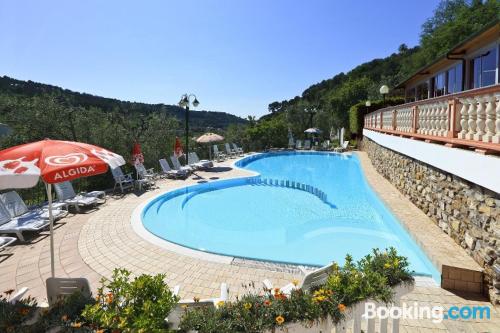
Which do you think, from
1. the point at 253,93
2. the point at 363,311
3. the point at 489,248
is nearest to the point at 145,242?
the point at 363,311

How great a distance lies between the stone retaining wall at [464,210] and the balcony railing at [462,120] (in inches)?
22.9

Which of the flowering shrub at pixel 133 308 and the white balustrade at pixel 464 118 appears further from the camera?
the white balustrade at pixel 464 118

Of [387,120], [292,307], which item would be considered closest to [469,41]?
[387,120]

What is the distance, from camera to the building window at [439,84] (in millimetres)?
14734

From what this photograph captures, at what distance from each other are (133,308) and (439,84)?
60.3 feet

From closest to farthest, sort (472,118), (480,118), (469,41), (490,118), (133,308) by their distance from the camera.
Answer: (133,308), (490,118), (480,118), (472,118), (469,41)

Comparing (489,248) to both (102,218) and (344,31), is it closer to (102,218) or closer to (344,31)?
(102,218)

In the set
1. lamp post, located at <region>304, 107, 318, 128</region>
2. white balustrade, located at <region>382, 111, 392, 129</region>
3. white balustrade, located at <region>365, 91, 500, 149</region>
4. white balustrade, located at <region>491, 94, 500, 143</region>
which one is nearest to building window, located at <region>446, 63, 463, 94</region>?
white balustrade, located at <region>382, 111, 392, 129</region>

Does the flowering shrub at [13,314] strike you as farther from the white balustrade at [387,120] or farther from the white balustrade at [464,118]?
the white balustrade at [387,120]

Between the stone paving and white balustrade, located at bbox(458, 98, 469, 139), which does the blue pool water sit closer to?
the stone paving

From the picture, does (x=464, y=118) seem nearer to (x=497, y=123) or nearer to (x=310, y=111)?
(x=497, y=123)

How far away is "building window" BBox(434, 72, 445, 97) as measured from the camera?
14.7 m

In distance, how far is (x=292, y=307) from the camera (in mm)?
2432


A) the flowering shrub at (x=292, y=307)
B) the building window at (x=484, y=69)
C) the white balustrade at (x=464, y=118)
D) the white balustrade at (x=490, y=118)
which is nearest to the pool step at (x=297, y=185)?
the white balustrade at (x=464, y=118)
